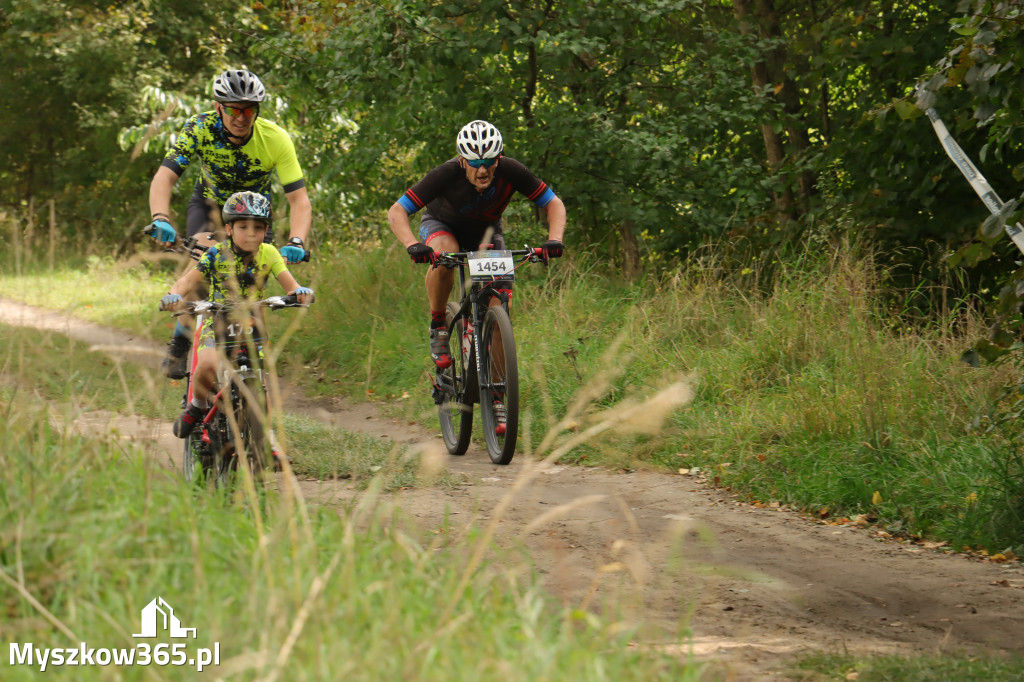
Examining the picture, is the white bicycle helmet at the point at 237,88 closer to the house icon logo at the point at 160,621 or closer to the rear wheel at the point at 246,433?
the rear wheel at the point at 246,433

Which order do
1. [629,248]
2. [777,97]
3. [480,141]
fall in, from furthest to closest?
[777,97]
[629,248]
[480,141]

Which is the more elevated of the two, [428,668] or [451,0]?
[451,0]

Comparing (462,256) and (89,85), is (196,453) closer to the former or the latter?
(462,256)

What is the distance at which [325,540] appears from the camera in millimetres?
3246

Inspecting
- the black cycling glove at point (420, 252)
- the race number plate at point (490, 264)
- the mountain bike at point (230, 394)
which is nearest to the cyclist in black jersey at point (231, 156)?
the mountain bike at point (230, 394)

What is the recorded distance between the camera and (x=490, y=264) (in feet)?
21.9

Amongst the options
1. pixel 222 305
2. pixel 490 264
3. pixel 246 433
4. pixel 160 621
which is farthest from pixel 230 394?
pixel 490 264

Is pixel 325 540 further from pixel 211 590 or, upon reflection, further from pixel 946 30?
pixel 946 30

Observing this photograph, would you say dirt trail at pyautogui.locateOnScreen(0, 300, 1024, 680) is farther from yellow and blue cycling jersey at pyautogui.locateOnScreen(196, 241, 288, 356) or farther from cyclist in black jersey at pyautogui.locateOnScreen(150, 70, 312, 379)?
cyclist in black jersey at pyautogui.locateOnScreen(150, 70, 312, 379)

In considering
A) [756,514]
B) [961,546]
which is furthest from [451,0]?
[961,546]

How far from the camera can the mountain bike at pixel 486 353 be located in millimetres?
6598

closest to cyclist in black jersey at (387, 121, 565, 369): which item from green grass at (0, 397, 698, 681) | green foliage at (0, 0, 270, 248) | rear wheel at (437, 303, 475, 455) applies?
rear wheel at (437, 303, 475, 455)

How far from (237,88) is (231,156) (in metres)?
0.55

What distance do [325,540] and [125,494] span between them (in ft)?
2.14
